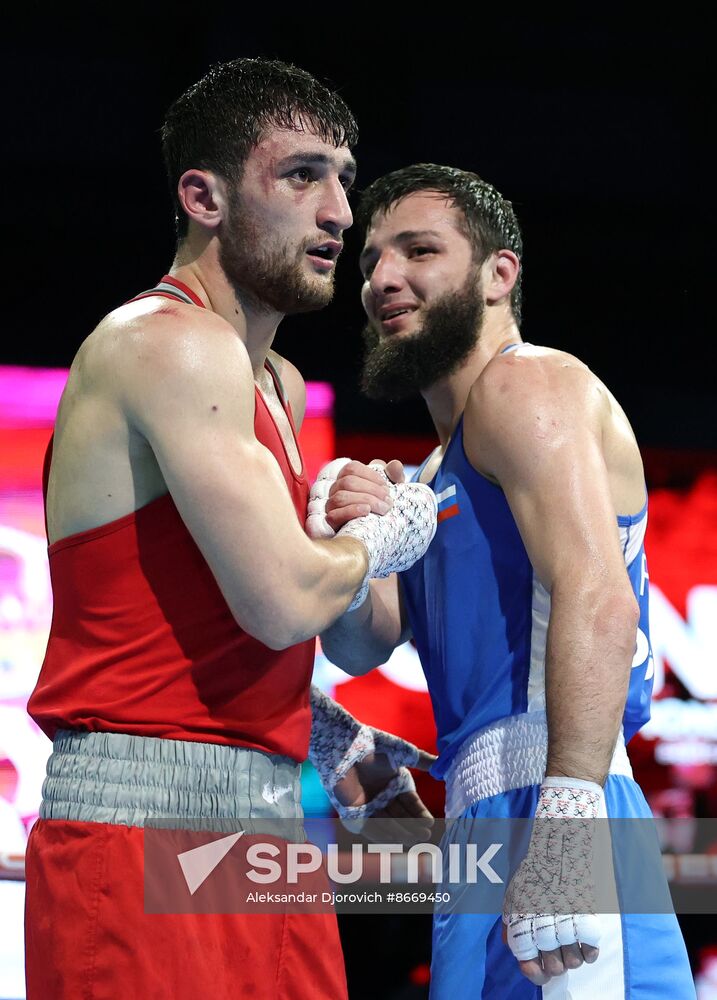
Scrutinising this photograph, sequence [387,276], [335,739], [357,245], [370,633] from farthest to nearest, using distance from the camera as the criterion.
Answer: [357,245], [387,276], [370,633], [335,739]

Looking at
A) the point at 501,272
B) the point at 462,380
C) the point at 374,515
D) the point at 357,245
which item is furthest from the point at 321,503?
the point at 357,245

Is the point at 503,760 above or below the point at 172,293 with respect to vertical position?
below

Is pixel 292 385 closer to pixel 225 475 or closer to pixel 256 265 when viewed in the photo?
pixel 256 265

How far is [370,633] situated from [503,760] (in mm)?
488

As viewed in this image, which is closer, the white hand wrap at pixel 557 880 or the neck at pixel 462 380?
the white hand wrap at pixel 557 880

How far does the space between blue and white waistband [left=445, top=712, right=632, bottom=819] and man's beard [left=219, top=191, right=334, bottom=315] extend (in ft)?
2.52

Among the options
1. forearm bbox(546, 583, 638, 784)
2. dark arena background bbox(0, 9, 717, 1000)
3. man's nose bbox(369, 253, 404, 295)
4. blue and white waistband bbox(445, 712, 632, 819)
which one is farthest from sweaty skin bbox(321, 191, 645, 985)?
dark arena background bbox(0, 9, 717, 1000)

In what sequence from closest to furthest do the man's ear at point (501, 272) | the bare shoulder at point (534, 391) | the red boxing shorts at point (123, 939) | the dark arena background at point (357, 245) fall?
the red boxing shorts at point (123, 939) < the bare shoulder at point (534, 391) < the man's ear at point (501, 272) < the dark arena background at point (357, 245)

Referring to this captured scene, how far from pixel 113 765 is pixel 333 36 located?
3447 millimetres

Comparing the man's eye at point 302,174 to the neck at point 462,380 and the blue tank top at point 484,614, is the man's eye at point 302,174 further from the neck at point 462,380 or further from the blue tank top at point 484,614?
the neck at point 462,380

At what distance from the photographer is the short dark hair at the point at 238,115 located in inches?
71.9

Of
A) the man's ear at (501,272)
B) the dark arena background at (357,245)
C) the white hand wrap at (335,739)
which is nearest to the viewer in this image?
the white hand wrap at (335,739)

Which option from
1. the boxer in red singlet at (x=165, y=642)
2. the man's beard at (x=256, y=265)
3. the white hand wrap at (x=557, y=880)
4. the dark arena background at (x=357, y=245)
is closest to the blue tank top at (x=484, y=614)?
the white hand wrap at (x=557, y=880)

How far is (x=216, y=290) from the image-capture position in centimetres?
183
